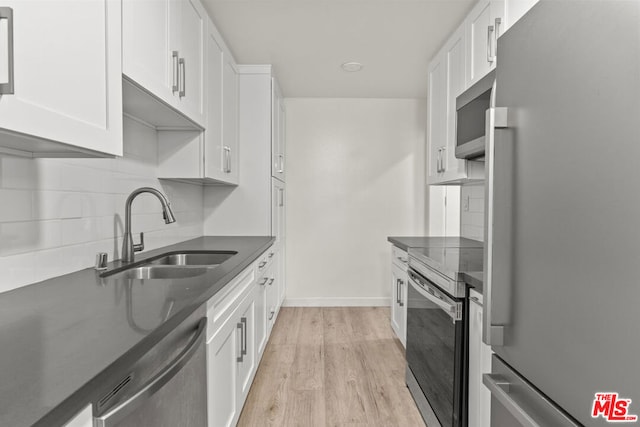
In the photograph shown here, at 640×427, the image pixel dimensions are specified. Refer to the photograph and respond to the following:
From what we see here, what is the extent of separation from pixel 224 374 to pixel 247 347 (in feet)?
1.68

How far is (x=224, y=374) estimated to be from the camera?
5.11 ft

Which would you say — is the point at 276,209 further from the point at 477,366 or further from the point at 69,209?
the point at 477,366

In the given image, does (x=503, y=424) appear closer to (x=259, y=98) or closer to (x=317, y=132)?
(x=259, y=98)

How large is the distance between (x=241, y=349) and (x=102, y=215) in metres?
0.92

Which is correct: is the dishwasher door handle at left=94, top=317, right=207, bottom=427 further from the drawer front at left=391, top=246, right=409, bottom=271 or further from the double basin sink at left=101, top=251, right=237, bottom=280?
the drawer front at left=391, top=246, right=409, bottom=271

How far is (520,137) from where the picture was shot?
3.13 ft

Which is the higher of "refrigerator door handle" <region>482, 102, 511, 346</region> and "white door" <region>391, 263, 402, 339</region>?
"refrigerator door handle" <region>482, 102, 511, 346</region>

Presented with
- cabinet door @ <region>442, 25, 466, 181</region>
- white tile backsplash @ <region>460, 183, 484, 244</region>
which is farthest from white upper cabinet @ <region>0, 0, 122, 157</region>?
white tile backsplash @ <region>460, 183, 484, 244</region>

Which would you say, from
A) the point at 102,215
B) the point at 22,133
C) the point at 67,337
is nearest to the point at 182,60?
the point at 102,215

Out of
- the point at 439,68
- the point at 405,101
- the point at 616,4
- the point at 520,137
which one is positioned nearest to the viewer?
the point at 616,4

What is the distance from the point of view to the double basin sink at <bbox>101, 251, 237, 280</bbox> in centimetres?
169

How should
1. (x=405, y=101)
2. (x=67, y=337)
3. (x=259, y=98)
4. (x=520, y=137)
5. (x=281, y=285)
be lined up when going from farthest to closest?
(x=405, y=101) < (x=281, y=285) < (x=259, y=98) < (x=520, y=137) < (x=67, y=337)

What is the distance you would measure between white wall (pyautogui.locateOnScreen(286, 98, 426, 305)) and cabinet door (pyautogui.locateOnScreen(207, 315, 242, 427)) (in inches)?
102

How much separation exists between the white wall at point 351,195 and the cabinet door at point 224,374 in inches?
102
